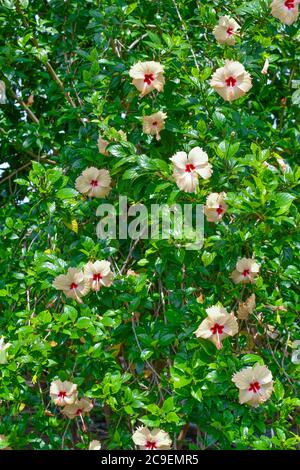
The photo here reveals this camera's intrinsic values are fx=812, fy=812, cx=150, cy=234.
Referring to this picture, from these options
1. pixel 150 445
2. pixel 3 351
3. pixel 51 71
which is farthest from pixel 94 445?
pixel 51 71

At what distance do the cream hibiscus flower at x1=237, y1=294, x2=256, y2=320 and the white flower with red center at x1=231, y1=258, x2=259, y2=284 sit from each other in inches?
2.8

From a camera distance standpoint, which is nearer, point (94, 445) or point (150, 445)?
point (150, 445)

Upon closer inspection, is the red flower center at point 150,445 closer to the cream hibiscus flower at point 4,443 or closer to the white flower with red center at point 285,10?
the cream hibiscus flower at point 4,443

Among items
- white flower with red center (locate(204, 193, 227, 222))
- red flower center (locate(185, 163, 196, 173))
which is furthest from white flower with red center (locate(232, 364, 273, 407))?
red flower center (locate(185, 163, 196, 173))

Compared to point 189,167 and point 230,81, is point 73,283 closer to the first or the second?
point 189,167

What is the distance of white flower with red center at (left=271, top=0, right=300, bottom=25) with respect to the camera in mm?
2527

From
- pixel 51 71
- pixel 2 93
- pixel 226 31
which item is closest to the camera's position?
pixel 226 31

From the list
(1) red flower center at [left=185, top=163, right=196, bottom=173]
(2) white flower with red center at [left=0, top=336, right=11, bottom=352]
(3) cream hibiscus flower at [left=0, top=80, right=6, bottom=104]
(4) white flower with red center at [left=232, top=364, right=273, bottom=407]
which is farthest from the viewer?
(3) cream hibiscus flower at [left=0, top=80, right=6, bottom=104]

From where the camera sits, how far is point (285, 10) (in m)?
2.54

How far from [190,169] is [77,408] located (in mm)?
793

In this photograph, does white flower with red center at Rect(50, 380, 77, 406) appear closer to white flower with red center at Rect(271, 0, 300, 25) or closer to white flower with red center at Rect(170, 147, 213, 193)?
white flower with red center at Rect(170, 147, 213, 193)

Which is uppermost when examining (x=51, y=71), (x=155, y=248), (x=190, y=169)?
(x=51, y=71)

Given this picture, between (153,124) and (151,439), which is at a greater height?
(153,124)

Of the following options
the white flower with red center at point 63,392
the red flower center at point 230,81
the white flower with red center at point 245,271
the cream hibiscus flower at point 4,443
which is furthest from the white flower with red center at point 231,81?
the cream hibiscus flower at point 4,443
